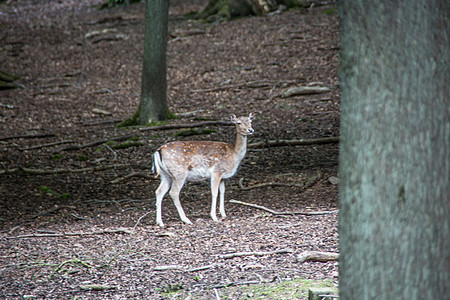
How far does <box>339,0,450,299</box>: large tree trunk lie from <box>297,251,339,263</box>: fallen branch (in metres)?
2.81

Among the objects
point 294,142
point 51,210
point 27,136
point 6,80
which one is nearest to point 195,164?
point 51,210

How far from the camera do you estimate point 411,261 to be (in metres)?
2.44

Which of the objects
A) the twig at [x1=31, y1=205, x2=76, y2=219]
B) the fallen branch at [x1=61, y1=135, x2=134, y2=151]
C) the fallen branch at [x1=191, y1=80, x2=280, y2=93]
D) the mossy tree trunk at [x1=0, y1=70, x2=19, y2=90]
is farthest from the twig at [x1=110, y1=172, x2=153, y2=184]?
the mossy tree trunk at [x1=0, y1=70, x2=19, y2=90]

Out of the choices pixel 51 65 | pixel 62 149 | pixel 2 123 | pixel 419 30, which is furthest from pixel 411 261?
pixel 51 65

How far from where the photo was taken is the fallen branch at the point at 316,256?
208 inches

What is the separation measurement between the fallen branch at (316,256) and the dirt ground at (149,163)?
0.20 ft

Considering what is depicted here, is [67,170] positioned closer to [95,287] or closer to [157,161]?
[157,161]

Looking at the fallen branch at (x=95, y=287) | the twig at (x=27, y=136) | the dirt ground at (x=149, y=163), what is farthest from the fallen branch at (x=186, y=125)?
the fallen branch at (x=95, y=287)

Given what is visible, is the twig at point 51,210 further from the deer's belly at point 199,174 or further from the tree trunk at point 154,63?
the tree trunk at point 154,63

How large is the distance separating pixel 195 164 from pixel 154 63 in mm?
4876

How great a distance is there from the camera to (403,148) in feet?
8.03

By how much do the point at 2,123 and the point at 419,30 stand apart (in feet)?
41.7

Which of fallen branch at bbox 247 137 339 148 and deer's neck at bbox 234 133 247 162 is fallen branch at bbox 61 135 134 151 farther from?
deer's neck at bbox 234 133 247 162

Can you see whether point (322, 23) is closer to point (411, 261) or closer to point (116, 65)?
point (116, 65)
